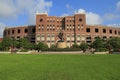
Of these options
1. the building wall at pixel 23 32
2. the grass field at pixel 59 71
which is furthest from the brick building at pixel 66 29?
the grass field at pixel 59 71

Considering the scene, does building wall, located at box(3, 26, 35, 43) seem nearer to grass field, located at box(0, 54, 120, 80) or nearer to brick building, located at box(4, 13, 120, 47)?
brick building, located at box(4, 13, 120, 47)

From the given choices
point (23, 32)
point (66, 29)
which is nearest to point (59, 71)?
point (66, 29)

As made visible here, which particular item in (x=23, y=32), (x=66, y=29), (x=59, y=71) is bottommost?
(x=59, y=71)

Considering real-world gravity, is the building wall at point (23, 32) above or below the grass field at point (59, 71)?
above

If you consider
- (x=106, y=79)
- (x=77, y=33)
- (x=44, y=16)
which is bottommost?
(x=106, y=79)

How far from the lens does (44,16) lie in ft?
423

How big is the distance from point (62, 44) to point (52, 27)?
5368cm

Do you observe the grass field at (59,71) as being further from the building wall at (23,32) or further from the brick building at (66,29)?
the building wall at (23,32)

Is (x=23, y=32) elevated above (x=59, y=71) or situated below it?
above

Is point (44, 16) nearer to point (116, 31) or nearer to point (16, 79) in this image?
point (116, 31)

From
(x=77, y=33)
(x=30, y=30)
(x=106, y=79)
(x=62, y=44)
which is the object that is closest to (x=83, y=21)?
(x=77, y=33)

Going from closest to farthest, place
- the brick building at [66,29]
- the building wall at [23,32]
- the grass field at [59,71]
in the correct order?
1. the grass field at [59,71]
2. the brick building at [66,29]
3. the building wall at [23,32]

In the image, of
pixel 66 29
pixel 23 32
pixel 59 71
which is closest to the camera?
pixel 59 71

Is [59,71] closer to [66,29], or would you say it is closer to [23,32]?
[66,29]
